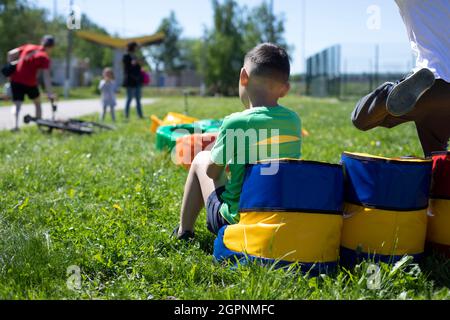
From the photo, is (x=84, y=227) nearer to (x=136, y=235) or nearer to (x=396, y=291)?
(x=136, y=235)

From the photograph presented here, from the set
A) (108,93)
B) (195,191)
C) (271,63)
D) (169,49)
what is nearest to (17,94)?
(108,93)

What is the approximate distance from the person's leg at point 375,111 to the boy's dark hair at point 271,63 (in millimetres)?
595

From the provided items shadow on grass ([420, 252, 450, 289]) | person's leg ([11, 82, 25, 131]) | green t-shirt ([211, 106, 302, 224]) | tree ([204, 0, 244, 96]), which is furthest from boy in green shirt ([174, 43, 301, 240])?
tree ([204, 0, 244, 96])

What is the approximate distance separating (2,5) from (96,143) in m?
39.5

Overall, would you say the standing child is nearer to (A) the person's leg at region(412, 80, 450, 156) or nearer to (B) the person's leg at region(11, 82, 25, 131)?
(B) the person's leg at region(11, 82, 25, 131)

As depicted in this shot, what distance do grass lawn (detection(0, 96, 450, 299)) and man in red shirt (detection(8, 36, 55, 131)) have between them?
172 inches

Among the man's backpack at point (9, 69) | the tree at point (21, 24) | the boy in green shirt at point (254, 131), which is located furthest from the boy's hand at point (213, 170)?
the tree at point (21, 24)

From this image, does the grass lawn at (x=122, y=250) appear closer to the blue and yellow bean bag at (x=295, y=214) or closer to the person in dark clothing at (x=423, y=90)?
the blue and yellow bean bag at (x=295, y=214)

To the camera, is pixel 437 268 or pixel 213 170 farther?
pixel 213 170

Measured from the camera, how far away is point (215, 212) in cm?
307

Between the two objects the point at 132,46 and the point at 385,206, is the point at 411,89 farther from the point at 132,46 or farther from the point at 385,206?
the point at 132,46

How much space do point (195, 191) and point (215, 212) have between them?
0.93 ft

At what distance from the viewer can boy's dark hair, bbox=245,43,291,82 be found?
2.87m
